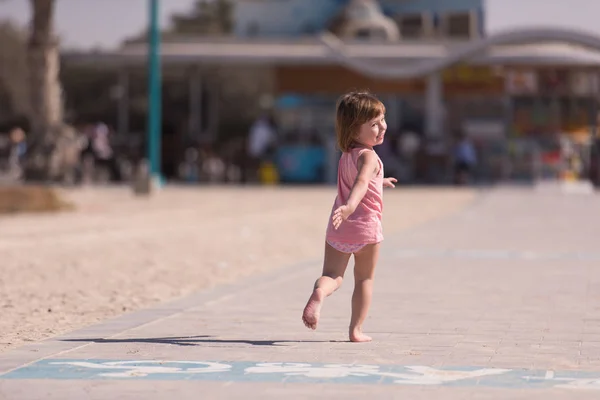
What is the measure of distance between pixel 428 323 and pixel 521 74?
118ft

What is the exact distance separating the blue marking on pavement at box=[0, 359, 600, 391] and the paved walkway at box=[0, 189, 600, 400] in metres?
0.01

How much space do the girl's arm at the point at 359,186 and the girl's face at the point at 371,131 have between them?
4.7 inches

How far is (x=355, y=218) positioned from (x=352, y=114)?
0.64 meters

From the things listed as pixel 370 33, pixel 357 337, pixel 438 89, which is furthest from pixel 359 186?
pixel 370 33

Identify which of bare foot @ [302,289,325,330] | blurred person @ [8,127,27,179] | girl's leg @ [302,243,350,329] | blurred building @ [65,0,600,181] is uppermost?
girl's leg @ [302,243,350,329]

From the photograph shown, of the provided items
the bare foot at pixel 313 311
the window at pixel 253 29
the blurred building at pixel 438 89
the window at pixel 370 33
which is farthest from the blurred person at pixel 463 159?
the bare foot at pixel 313 311

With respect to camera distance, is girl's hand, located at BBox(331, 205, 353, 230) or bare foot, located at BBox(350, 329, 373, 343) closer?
girl's hand, located at BBox(331, 205, 353, 230)

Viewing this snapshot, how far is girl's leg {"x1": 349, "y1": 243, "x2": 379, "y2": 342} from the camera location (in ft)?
32.2

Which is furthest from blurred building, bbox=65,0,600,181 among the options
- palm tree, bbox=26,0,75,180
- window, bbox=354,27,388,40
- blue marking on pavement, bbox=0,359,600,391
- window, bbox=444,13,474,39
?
blue marking on pavement, bbox=0,359,600,391

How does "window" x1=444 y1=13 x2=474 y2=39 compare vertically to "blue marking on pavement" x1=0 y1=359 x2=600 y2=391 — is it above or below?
below

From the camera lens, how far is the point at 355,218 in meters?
9.78

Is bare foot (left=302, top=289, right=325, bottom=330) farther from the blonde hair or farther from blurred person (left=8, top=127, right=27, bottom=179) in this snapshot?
blurred person (left=8, top=127, right=27, bottom=179)

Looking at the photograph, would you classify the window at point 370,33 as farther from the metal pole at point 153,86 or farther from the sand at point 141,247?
the sand at point 141,247

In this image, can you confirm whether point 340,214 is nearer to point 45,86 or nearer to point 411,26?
point 45,86
